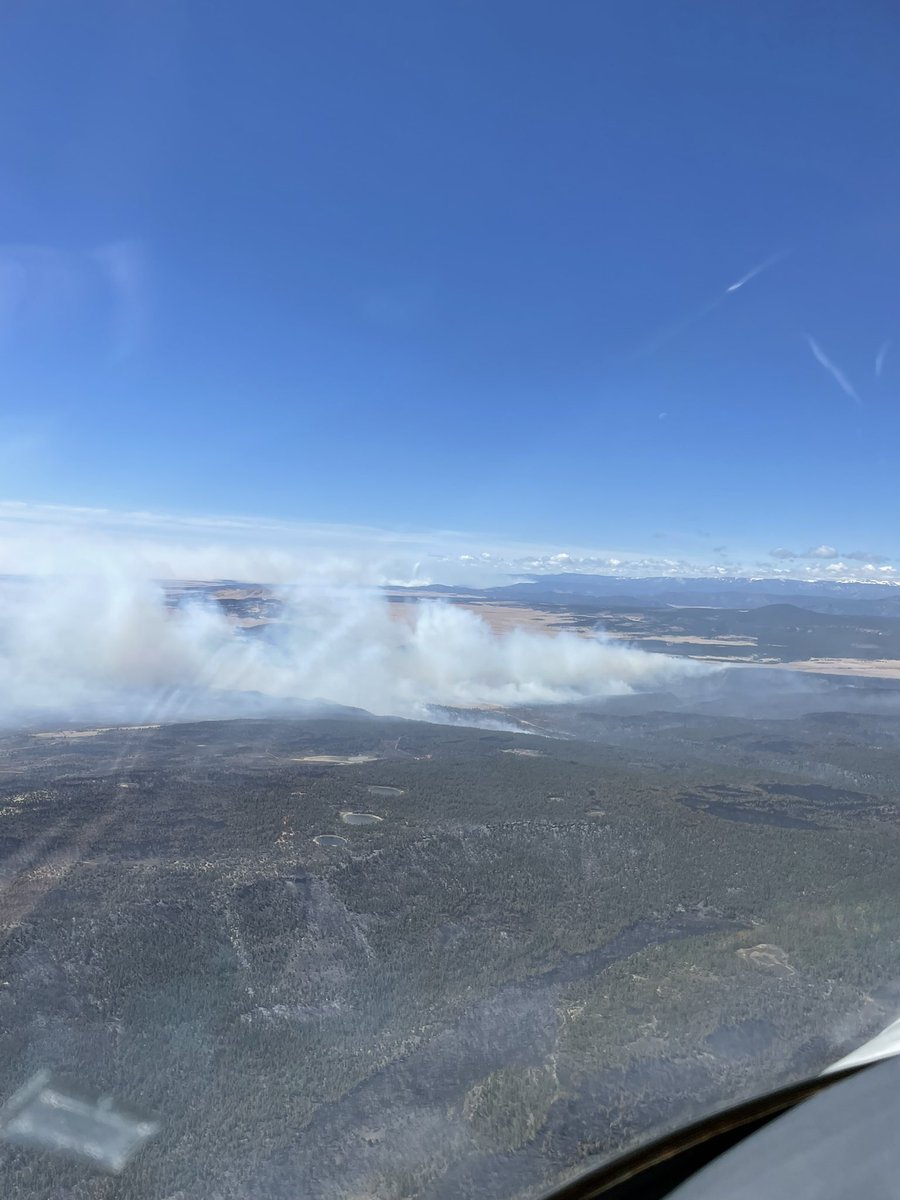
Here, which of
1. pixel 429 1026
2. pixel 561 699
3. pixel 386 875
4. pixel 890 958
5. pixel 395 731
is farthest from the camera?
pixel 561 699

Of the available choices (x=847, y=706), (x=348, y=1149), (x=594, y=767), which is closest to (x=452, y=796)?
(x=594, y=767)

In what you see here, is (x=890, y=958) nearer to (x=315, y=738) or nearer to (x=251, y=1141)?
(x=251, y=1141)

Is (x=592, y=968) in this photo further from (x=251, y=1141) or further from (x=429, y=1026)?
(x=251, y=1141)

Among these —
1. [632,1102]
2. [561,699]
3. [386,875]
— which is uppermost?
[632,1102]

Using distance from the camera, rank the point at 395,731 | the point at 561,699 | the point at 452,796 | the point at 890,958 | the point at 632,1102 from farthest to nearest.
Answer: the point at 561,699 < the point at 395,731 < the point at 452,796 < the point at 890,958 < the point at 632,1102

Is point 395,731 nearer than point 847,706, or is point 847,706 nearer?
point 395,731

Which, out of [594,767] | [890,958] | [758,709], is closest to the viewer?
[890,958]

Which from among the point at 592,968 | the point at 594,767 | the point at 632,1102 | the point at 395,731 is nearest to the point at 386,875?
the point at 592,968

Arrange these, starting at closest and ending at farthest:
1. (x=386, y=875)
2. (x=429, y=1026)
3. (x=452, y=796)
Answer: (x=429, y=1026) < (x=386, y=875) < (x=452, y=796)

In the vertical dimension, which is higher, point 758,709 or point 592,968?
point 592,968
